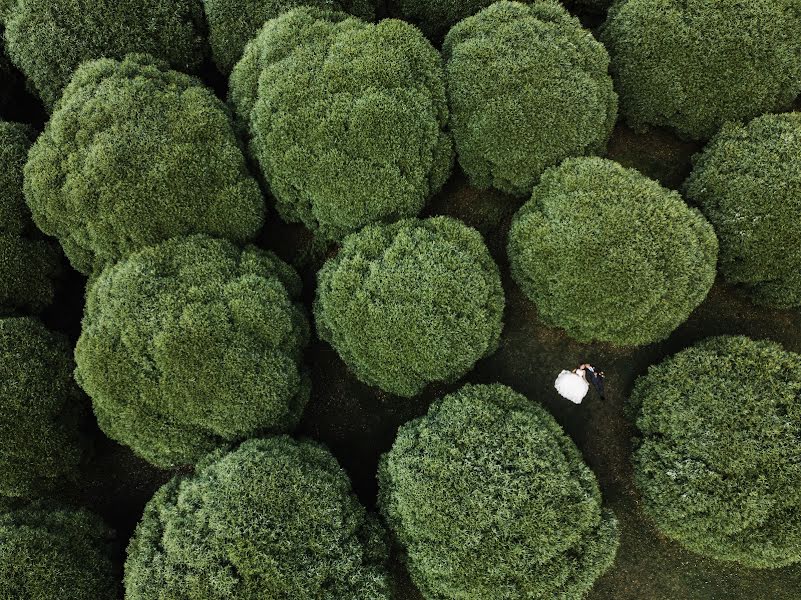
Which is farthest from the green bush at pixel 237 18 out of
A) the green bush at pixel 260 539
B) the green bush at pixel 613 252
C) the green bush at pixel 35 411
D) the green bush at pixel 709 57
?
the green bush at pixel 260 539

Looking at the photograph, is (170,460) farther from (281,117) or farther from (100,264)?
(281,117)

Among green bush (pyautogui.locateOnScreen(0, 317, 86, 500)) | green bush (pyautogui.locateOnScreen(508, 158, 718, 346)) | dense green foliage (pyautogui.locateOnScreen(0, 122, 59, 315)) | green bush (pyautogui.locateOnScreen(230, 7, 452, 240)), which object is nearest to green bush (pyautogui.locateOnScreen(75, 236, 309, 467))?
green bush (pyautogui.locateOnScreen(0, 317, 86, 500))

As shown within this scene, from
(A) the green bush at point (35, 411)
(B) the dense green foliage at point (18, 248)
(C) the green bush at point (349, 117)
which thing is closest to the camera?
(A) the green bush at point (35, 411)

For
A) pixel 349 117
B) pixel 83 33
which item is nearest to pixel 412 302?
pixel 349 117

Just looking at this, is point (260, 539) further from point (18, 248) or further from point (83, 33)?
point (83, 33)

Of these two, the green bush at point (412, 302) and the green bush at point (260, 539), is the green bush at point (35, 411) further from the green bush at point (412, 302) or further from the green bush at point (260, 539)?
the green bush at point (412, 302)

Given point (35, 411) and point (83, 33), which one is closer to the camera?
point (35, 411)
